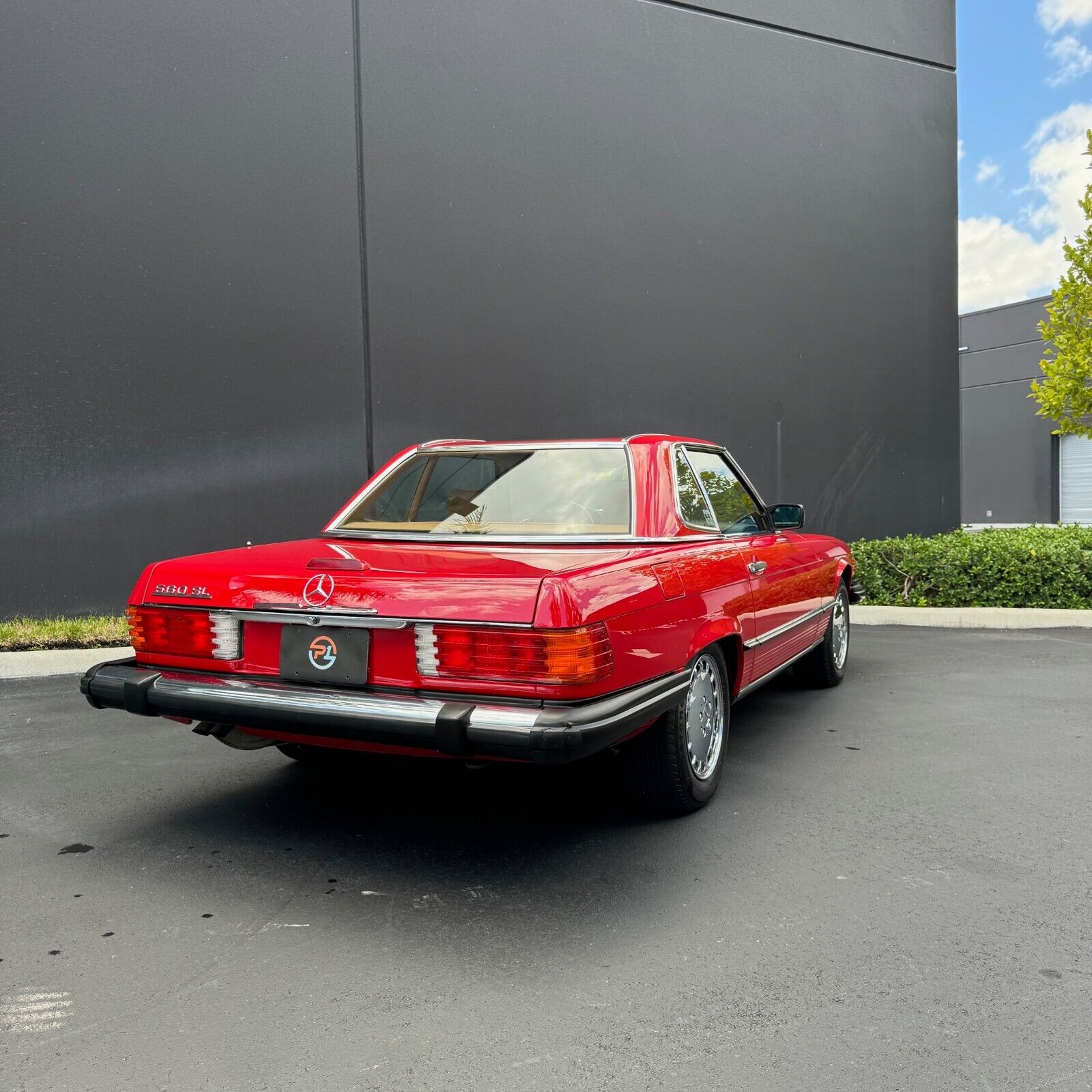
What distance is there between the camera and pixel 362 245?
9273 millimetres

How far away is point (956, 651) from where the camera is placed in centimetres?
766

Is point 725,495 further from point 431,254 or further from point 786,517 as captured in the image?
point 431,254

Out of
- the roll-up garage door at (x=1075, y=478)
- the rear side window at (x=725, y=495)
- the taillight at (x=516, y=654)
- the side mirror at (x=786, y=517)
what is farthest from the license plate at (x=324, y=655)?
the roll-up garage door at (x=1075, y=478)

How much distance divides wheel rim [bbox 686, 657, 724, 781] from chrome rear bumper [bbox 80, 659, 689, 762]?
1.05 feet

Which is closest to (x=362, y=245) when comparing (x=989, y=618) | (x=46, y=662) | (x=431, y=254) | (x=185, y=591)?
(x=431, y=254)

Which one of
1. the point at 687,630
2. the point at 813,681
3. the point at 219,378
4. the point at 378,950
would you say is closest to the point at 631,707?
the point at 687,630

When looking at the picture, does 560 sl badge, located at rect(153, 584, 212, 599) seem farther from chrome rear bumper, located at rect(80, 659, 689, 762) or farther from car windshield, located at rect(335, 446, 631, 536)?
car windshield, located at rect(335, 446, 631, 536)

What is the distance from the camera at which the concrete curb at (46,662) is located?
7004 mm

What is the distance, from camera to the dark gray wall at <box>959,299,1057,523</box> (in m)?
28.1

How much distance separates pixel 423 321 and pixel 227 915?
291 inches

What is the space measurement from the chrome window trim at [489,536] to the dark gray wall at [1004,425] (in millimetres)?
27322

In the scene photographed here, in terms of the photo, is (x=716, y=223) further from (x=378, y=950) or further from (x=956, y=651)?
(x=378, y=950)

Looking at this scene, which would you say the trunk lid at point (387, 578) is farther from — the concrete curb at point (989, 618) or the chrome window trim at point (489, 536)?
the concrete curb at point (989, 618)

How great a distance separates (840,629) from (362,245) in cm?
592
